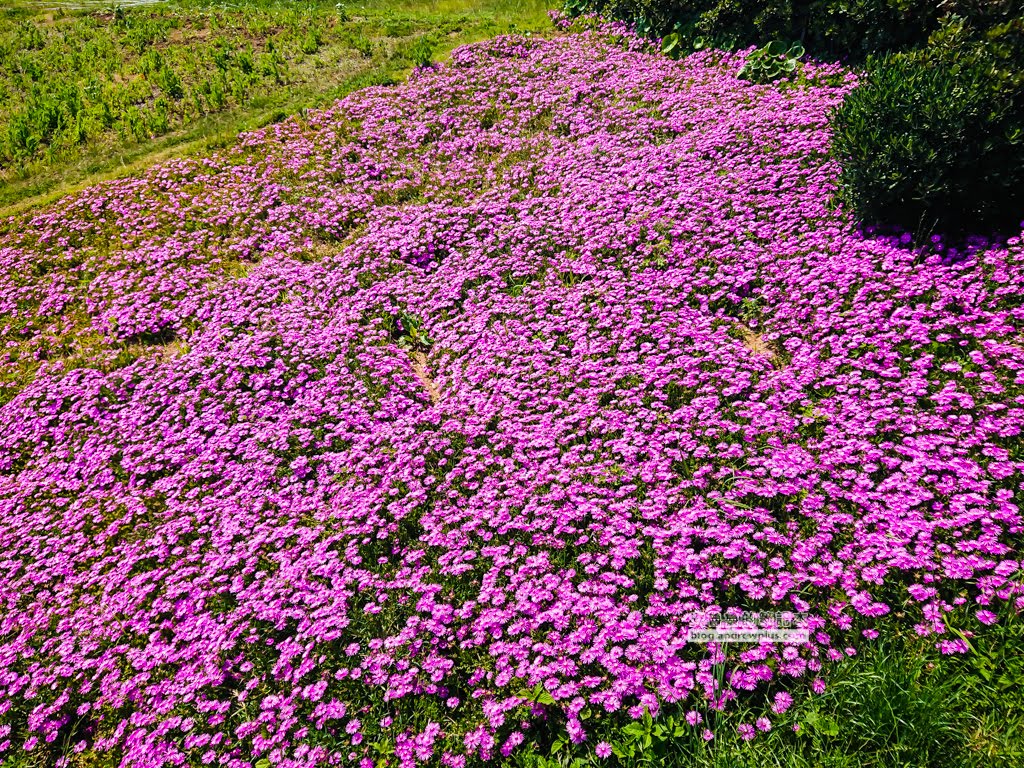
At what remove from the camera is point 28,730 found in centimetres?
527

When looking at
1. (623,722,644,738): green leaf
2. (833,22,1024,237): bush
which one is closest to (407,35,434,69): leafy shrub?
(833,22,1024,237): bush

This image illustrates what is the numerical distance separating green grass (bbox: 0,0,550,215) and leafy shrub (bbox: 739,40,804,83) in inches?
368

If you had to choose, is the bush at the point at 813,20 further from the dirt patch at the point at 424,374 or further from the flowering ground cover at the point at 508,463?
the dirt patch at the point at 424,374

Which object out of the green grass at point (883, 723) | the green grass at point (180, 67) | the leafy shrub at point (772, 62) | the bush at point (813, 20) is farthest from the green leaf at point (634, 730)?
the green grass at point (180, 67)

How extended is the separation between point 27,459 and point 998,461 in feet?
36.2

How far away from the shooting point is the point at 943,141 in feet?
21.9

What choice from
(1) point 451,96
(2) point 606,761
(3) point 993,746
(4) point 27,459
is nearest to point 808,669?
(3) point 993,746

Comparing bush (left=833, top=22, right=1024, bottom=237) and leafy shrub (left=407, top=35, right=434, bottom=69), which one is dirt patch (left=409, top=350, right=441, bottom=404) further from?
leafy shrub (left=407, top=35, right=434, bottom=69)

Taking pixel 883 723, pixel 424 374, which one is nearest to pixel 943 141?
pixel 883 723

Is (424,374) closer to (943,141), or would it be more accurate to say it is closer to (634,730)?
(634,730)

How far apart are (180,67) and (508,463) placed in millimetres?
19807

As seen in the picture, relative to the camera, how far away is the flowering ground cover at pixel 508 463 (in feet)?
14.9

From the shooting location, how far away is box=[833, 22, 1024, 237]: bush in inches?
256

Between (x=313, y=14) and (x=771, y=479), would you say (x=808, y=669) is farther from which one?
(x=313, y=14)
